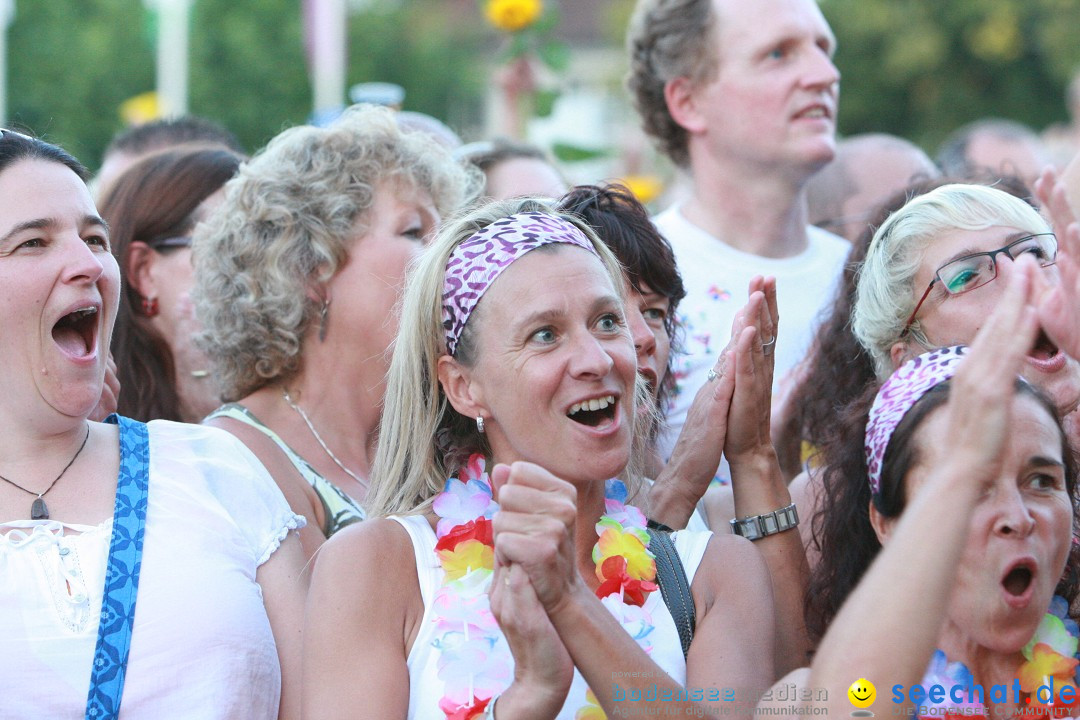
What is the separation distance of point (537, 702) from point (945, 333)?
Result: 4.84 feet

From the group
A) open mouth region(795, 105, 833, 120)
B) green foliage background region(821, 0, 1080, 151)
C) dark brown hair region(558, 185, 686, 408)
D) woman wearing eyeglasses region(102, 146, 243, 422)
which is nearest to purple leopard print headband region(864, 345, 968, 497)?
dark brown hair region(558, 185, 686, 408)

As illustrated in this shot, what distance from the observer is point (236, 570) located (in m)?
2.88

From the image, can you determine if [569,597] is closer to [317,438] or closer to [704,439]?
[704,439]

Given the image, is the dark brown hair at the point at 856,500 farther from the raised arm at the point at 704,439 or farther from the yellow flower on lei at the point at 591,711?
the yellow flower on lei at the point at 591,711

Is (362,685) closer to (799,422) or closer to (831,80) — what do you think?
(799,422)

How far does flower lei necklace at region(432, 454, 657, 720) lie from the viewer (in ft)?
8.38

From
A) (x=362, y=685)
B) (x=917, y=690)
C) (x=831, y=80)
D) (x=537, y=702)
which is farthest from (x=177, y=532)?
(x=831, y=80)

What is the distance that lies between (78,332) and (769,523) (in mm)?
1667

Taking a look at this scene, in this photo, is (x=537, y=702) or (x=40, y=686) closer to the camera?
(x=537, y=702)

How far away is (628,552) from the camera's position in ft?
9.02

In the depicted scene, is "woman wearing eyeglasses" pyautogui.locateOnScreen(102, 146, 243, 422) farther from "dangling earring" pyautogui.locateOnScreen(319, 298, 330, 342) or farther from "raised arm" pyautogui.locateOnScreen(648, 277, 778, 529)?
"raised arm" pyautogui.locateOnScreen(648, 277, 778, 529)

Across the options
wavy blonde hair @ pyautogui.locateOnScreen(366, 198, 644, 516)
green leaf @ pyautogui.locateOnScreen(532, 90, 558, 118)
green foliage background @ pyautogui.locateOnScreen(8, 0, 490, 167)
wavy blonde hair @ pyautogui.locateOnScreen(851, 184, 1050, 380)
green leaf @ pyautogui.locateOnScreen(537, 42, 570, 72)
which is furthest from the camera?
green foliage background @ pyautogui.locateOnScreen(8, 0, 490, 167)

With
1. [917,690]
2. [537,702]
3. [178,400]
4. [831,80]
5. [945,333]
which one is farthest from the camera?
[831,80]

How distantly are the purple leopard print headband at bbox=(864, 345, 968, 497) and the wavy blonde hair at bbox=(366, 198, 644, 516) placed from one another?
0.66 m
